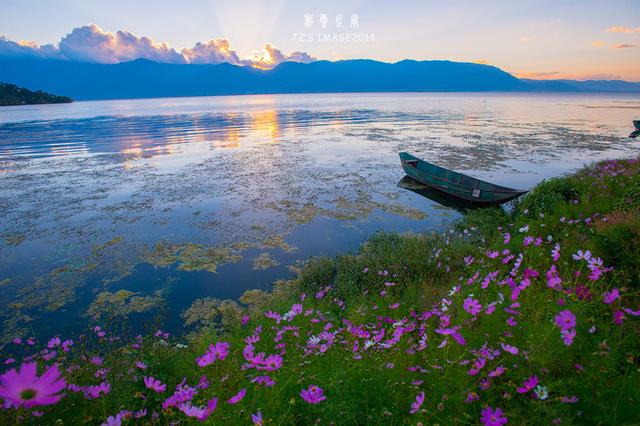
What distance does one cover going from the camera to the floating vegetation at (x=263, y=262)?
30.9ft

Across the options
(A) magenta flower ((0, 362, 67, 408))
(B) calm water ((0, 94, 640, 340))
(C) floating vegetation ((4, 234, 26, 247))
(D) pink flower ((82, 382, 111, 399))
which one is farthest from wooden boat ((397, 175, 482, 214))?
(C) floating vegetation ((4, 234, 26, 247))

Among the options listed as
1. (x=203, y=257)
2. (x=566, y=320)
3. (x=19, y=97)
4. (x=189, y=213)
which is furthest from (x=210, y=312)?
(x=19, y=97)

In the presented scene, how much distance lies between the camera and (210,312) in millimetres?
7539

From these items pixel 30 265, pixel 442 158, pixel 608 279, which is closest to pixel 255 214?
pixel 30 265

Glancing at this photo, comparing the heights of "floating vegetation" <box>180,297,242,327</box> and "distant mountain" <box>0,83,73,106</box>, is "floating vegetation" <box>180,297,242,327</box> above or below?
below

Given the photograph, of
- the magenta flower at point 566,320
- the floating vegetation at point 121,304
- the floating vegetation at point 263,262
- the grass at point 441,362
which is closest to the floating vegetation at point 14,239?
the floating vegetation at point 121,304

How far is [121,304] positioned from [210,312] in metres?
2.26

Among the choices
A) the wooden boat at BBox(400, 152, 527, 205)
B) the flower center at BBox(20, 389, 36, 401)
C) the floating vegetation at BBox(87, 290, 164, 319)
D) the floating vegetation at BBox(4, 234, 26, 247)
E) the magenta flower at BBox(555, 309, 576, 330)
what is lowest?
the floating vegetation at BBox(87, 290, 164, 319)

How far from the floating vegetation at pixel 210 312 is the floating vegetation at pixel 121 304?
97cm

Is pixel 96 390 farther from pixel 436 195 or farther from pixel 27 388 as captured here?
pixel 436 195

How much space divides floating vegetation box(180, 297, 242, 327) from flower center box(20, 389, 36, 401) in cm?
570

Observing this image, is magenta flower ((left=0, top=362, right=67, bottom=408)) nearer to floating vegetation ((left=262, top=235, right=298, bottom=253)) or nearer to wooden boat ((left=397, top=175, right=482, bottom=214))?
floating vegetation ((left=262, top=235, right=298, bottom=253))

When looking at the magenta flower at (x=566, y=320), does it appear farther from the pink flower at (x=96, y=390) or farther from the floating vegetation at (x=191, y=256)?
the floating vegetation at (x=191, y=256)

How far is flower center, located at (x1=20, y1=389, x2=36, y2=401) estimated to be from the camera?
1.28 m
